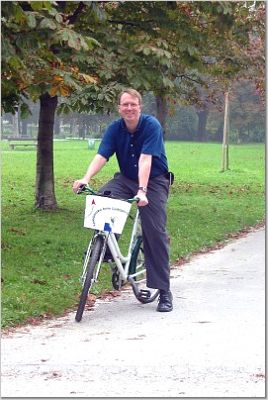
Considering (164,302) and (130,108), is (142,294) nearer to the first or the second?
(164,302)

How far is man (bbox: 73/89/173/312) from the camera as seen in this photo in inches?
262

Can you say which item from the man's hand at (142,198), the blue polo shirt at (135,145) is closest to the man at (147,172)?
the blue polo shirt at (135,145)

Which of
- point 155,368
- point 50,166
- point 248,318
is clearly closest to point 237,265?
point 248,318

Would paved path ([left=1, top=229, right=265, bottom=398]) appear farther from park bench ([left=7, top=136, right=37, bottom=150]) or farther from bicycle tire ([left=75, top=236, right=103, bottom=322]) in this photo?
park bench ([left=7, top=136, right=37, bottom=150])

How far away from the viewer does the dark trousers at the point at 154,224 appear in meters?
6.79

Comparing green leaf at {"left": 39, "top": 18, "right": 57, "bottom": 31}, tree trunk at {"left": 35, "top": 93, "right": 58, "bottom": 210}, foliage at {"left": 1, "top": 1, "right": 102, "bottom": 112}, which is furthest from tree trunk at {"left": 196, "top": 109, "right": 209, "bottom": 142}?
green leaf at {"left": 39, "top": 18, "right": 57, "bottom": 31}

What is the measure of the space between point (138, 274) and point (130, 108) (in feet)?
4.75

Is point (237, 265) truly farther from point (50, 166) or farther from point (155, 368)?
point (50, 166)

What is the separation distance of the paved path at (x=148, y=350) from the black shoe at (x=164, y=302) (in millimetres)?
76

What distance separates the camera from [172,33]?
530 inches

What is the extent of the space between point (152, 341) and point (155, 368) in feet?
2.24

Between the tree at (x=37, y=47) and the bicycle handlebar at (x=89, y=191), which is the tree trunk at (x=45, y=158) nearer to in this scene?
the tree at (x=37, y=47)

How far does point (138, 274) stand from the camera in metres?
7.05

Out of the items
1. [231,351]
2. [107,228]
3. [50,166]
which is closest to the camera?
[231,351]
